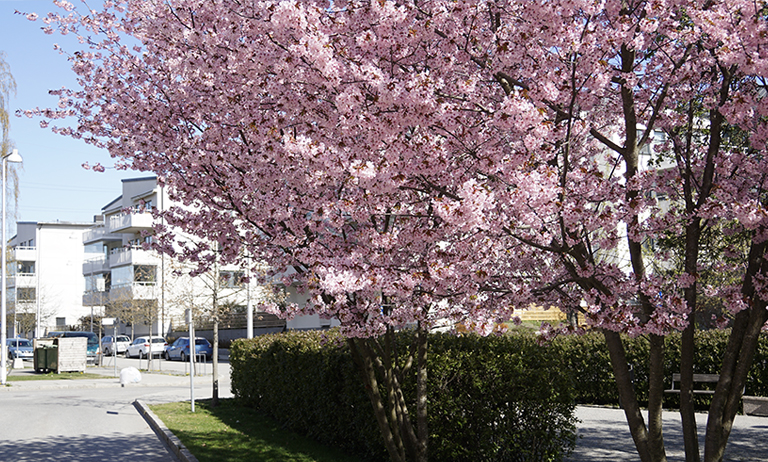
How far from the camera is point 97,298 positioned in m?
57.3

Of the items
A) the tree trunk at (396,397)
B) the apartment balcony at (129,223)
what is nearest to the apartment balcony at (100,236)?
the apartment balcony at (129,223)

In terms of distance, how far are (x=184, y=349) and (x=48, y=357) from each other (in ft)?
36.0

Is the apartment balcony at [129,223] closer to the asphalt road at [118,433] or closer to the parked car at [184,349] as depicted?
the parked car at [184,349]

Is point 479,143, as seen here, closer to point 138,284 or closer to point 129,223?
point 138,284

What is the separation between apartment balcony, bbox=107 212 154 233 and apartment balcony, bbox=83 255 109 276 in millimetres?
3083

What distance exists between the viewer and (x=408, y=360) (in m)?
7.62

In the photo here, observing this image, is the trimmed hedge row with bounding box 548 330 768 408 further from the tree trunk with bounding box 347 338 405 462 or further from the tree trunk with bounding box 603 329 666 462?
the tree trunk with bounding box 603 329 666 462

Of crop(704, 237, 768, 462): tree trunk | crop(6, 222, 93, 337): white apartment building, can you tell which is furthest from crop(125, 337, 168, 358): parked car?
crop(704, 237, 768, 462): tree trunk

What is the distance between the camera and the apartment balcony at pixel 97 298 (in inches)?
2161

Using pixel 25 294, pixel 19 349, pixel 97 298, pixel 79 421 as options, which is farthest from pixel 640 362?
pixel 25 294

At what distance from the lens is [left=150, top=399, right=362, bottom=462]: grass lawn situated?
9164 mm

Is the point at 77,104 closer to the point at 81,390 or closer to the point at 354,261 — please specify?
the point at 354,261

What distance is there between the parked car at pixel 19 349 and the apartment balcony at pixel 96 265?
17.4 metres

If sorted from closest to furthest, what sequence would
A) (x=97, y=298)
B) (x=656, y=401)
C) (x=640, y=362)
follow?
1. (x=656, y=401)
2. (x=640, y=362)
3. (x=97, y=298)
